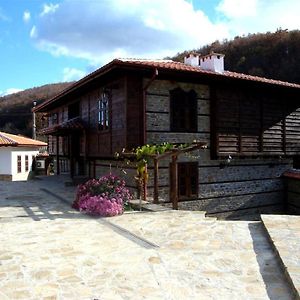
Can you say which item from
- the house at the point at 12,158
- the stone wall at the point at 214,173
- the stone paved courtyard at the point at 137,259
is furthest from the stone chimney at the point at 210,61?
the house at the point at 12,158

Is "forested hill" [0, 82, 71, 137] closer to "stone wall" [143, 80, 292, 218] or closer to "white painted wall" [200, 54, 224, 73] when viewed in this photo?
"white painted wall" [200, 54, 224, 73]

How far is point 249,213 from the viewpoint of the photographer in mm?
13992

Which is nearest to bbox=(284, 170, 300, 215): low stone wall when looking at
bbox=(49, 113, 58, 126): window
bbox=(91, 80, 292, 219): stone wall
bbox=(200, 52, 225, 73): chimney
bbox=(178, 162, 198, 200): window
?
bbox=(91, 80, 292, 219): stone wall

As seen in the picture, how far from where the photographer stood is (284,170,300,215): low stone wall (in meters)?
14.6

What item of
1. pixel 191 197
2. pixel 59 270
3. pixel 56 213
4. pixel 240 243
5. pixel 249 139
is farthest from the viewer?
pixel 249 139

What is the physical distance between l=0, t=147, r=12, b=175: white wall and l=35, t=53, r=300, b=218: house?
910 cm

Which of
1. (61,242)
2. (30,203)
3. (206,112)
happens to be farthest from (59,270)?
(206,112)

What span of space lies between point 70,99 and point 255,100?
320 inches

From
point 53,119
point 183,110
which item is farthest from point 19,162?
point 183,110

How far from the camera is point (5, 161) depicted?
23875mm

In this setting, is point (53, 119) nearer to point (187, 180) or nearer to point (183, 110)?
point (183, 110)

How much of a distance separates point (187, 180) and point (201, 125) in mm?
1841

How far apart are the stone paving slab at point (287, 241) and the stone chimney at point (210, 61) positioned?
6821 mm

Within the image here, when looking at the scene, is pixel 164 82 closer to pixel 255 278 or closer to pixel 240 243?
pixel 240 243
